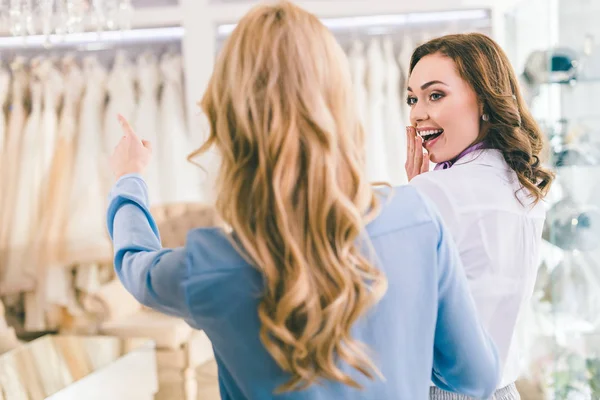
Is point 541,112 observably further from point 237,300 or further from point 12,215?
point 12,215

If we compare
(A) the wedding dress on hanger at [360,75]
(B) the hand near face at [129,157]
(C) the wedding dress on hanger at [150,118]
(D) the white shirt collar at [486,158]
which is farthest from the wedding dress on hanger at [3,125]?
(D) the white shirt collar at [486,158]

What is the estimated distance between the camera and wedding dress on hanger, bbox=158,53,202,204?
309 centimetres

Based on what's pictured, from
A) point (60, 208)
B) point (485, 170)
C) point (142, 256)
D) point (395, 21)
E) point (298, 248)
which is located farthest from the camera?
point (395, 21)

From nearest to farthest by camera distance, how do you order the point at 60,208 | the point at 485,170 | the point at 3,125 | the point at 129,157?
the point at 129,157 < the point at 485,170 < the point at 60,208 < the point at 3,125

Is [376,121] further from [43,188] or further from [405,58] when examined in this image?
[43,188]

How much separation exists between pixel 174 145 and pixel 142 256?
2.27 meters

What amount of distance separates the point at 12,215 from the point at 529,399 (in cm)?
234

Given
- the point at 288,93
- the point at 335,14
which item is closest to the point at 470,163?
the point at 288,93

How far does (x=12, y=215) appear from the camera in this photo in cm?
295

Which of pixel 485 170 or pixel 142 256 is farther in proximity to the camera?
pixel 485 170

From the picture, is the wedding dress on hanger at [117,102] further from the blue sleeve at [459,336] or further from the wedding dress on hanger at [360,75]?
the blue sleeve at [459,336]

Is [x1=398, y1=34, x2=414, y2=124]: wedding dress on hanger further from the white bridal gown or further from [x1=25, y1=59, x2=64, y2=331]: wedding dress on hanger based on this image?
[x1=25, y1=59, x2=64, y2=331]: wedding dress on hanger

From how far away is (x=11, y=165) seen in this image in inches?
117

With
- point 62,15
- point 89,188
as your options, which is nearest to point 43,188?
point 89,188
